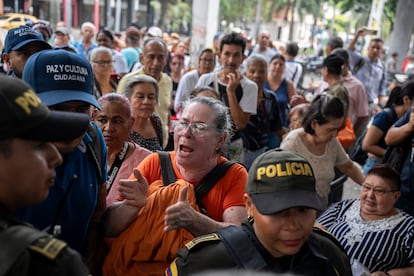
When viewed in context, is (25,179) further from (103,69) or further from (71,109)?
(103,69)

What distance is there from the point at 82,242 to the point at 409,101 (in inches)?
129

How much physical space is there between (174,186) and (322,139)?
5.91 feet

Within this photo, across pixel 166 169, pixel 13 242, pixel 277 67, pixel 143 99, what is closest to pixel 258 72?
pixel 277 67

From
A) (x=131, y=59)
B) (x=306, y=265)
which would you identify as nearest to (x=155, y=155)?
(x=306, y=265)

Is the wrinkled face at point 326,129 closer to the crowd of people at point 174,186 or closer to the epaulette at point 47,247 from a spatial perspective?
the crowd of people at point 174,186

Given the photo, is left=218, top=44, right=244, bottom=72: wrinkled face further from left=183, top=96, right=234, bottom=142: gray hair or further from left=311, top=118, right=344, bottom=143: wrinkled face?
left=183, top=96, right=234, bottom=142: gray hair

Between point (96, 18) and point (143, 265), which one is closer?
point (143, 265)

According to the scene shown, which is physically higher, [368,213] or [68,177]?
[68,177]

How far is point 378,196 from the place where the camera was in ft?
10.3

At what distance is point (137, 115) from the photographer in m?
3.55

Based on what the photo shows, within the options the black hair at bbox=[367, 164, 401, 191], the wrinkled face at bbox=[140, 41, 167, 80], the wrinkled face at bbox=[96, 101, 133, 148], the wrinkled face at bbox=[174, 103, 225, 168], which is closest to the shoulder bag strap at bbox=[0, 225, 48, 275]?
the wrinkled face at bbox=[174, 103, 225, 168]

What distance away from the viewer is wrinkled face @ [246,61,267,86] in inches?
192

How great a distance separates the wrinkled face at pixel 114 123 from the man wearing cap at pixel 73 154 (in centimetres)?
74

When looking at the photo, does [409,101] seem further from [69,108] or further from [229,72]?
[69,108]
